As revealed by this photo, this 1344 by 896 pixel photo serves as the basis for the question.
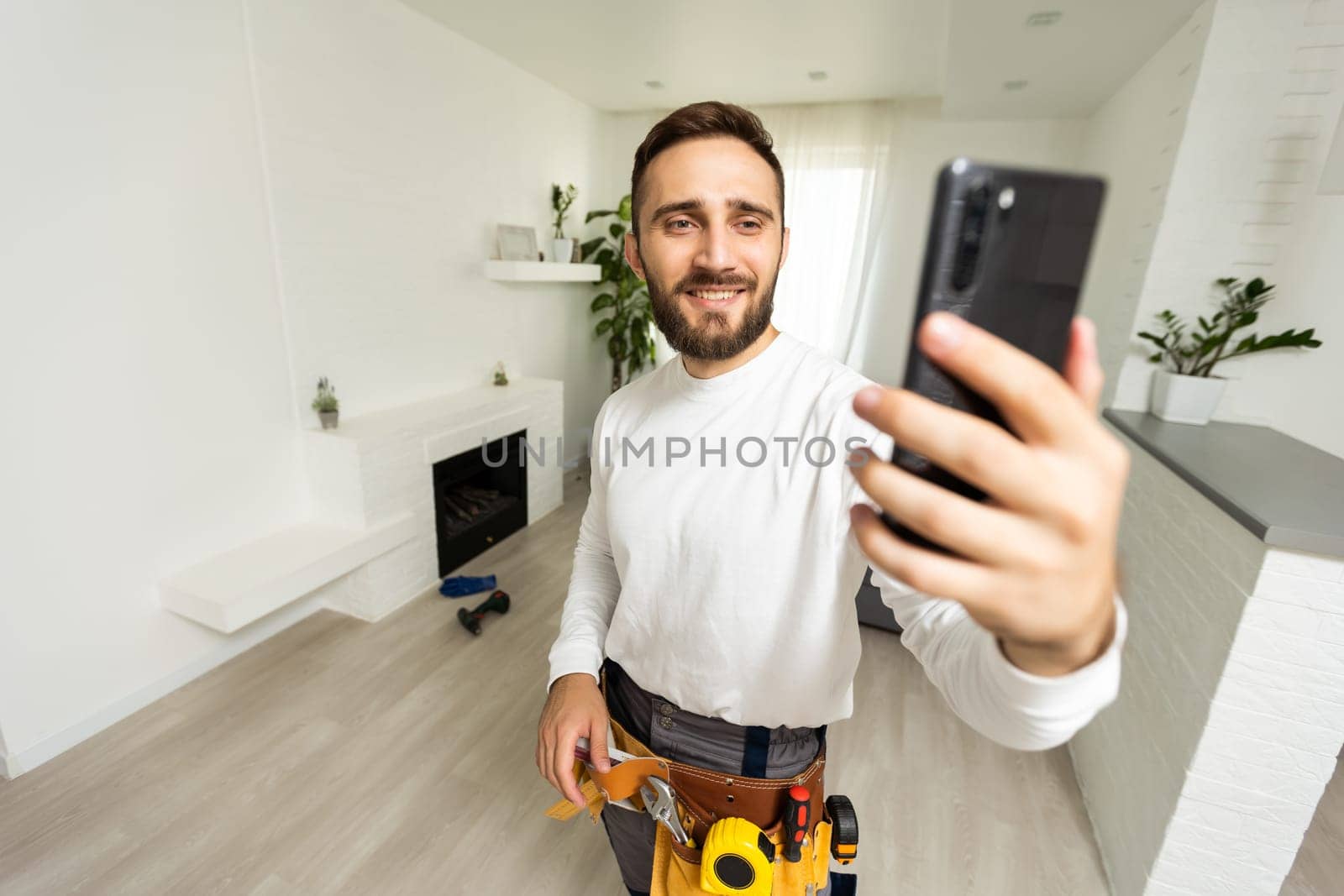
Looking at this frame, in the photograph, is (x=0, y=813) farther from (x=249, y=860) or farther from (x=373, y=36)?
(x=373, y=36)

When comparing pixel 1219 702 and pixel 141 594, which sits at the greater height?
pixel 1219 702

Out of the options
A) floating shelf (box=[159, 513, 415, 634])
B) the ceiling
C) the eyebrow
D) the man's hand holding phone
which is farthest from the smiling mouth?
the ceiling

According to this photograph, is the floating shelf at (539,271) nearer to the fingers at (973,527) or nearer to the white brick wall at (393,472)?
the white brick wall at (393,472)

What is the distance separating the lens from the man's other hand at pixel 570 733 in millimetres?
804

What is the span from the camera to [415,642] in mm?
2320

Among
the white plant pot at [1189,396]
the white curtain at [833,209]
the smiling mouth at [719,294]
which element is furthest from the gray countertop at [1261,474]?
the white curtain at [833,209]

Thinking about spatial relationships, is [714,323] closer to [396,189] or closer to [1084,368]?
[1084,368]

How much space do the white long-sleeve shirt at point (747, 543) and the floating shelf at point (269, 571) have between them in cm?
163

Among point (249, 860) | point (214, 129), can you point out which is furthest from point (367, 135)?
point (249, 860)

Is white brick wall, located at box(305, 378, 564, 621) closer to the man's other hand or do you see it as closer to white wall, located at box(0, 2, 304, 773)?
white wall, located at box(0, 2, 304, 773)

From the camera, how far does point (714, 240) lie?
736 mm

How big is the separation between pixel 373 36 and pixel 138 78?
41.6 inches

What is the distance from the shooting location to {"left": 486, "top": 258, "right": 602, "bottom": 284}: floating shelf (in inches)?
125

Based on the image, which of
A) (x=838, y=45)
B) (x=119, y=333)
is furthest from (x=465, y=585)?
(x=838, y=45)
